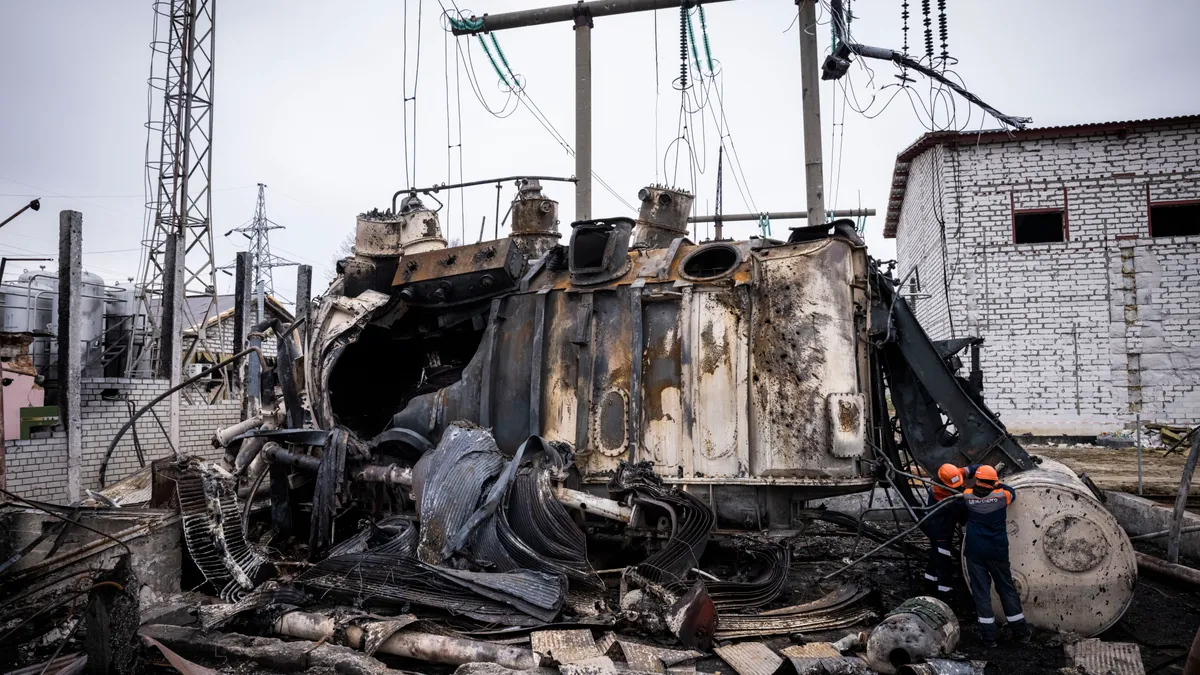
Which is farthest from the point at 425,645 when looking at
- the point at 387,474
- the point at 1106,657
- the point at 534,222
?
the point at 534,222

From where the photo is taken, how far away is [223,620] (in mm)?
5000

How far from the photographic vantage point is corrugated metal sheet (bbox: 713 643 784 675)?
428cm

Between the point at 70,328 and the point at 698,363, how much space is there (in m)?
8.32

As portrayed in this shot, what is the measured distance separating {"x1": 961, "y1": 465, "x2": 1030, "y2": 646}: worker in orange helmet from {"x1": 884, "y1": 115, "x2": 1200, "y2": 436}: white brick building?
35.2ft

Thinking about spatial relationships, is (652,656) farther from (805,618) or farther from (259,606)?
(259,606)

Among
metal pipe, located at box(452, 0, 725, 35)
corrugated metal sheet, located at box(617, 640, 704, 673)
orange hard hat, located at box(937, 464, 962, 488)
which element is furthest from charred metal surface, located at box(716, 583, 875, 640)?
metal pipe, located at box(452, 0, 725, 35)

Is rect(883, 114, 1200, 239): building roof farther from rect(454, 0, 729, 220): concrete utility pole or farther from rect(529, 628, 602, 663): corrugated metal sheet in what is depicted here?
rect(529, 628, 602, 663): corrugated metal sheet

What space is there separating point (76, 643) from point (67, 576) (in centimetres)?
49

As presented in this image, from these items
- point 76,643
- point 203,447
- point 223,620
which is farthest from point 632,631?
point 203,447

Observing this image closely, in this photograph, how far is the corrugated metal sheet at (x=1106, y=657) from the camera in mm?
4211

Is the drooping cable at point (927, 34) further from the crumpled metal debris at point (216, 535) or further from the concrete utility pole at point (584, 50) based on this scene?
the crumpled metal debris at point (216, 535)

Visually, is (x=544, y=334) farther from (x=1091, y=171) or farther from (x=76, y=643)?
(x=1091, y=171)

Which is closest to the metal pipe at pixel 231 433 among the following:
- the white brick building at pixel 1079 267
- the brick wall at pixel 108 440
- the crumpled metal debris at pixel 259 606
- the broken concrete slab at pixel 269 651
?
the crumpled metal debris at pixel 259 606

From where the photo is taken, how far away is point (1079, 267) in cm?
1443
